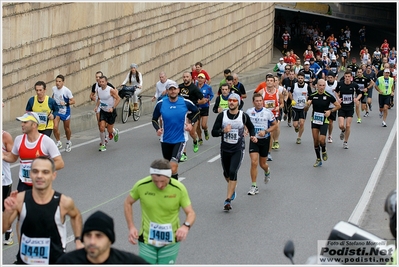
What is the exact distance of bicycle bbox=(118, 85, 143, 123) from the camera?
73.8 ft

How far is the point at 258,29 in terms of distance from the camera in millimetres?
43188

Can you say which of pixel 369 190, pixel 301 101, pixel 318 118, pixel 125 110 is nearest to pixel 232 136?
pixel 369 190

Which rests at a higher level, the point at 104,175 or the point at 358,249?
the point at 358,249

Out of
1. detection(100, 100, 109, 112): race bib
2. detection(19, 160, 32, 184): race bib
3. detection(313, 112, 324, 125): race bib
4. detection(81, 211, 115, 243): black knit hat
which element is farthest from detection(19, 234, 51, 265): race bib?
detection(100, 100, 109, 112): race bib

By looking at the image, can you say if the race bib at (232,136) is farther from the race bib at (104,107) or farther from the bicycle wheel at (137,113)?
the bicycle wheel at (137,113)

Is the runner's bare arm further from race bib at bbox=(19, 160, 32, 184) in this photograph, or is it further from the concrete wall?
the concrete wall

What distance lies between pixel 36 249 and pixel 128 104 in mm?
15983

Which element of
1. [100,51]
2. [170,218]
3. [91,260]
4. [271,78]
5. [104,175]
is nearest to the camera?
[91,260]

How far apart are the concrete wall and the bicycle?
153 centimetres

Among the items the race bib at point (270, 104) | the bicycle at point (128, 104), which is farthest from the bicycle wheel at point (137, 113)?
the race bib at point (270, 104)

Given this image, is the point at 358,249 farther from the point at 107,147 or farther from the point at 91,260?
the point at 107,147

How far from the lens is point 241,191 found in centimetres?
1382

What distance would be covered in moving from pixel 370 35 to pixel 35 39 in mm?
47762

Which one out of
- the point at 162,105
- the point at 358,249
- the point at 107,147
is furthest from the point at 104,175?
the point at 358,249
